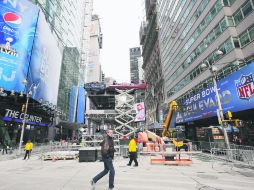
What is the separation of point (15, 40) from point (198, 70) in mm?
30841

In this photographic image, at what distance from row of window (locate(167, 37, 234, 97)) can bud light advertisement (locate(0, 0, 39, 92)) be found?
2830cm

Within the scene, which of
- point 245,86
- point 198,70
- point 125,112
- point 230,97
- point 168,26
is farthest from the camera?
point 168,26

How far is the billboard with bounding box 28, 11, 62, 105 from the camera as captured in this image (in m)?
32.7

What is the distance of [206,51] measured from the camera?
1178 inches

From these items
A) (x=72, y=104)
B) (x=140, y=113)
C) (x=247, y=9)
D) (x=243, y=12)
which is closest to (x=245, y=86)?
(x=140, y=113)

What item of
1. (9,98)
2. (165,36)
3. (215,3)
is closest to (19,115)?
(9,98)

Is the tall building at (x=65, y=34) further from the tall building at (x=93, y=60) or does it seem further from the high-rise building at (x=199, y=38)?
the tall building at (x=93, y=60)

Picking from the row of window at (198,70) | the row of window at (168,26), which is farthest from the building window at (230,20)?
the row of window at (168,26)

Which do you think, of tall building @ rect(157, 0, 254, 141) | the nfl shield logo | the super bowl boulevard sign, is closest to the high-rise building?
tall building @ rect(157, 0, 254, 141)

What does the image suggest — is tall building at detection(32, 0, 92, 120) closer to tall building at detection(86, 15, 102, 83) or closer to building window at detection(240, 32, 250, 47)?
building window at detection(240, 32, 250, 47)

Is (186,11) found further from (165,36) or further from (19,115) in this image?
(19,115)

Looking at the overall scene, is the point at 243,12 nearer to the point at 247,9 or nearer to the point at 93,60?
the point at 247,9

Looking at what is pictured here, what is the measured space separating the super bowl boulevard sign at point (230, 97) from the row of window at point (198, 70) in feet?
24.2

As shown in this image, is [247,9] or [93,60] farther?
[93,60]
